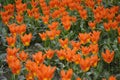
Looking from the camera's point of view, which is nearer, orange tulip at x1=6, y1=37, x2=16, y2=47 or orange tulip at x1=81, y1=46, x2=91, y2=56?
orange tulip at x1=81, y1=46, x2=91, y2=56

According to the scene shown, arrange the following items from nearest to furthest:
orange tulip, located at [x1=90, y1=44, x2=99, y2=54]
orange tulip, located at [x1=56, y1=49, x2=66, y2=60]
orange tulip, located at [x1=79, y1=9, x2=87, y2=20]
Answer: orange tulip, located at [x1=56, y1=49, x2=66, y2=60] < orange tulip, located at [x1=90, y1=44, x2=99, y2=54] < orange tulip, located at [x1=79, y1=9, x2=87, y2=20]

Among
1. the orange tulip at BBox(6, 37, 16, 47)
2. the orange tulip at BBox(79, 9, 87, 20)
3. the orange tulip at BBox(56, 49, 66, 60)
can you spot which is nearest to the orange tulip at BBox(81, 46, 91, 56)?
the orange tulip at BBox(56, 49, 66, 60)

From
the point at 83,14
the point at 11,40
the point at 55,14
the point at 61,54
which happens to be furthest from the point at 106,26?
the point at 11,40

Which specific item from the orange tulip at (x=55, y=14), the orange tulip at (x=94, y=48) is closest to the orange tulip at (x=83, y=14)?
the orange tulip at (x=55, y=14)

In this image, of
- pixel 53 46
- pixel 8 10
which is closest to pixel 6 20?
pixel 8 10

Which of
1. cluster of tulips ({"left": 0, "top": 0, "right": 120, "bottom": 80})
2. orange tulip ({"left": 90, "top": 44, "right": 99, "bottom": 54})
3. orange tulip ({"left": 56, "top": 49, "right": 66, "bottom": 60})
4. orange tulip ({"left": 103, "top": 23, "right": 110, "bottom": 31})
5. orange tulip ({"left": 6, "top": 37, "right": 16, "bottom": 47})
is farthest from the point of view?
orange tulip ({"left": 103, "top": 23, "right": 110, "bottom": 31})

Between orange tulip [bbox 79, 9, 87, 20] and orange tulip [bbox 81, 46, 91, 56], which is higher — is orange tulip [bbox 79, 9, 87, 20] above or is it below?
above

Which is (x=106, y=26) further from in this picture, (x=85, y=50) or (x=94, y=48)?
(x=85, y=50)

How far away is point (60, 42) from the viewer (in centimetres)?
520

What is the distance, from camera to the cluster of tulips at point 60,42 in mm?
4234

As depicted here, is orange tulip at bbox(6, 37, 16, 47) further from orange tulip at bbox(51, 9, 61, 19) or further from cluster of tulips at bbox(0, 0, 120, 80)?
orange tulip at bbox(51, 9, 61, 19)

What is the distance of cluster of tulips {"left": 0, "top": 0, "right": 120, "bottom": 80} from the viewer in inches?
167

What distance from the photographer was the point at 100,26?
21.4 ft

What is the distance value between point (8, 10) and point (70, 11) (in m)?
1.53
